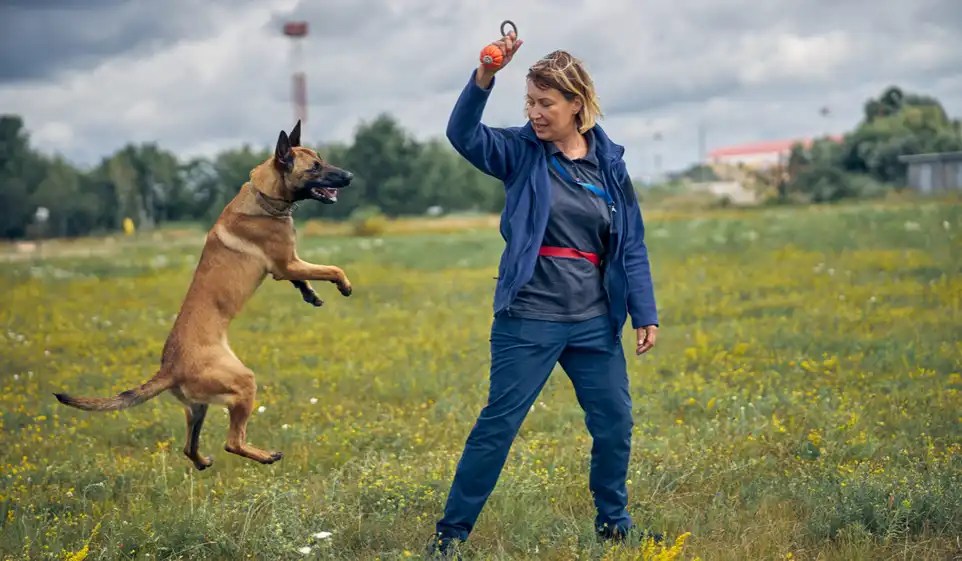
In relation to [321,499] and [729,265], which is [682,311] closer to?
[729,265]

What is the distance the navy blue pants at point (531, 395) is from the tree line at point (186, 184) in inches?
1209

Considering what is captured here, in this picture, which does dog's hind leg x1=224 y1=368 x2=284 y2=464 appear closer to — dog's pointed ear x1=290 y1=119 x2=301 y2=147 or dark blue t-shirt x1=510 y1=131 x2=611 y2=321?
dog's pointed ear x1=290 y1=119 x2=301 y2=147

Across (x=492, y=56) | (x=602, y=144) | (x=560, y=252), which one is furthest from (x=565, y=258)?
(x=492, y=56)

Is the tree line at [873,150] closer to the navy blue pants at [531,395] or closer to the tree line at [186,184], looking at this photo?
the tree line at [186,184]

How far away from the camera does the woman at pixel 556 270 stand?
199 inches

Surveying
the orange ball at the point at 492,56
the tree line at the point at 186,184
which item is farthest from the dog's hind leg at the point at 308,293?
the tree line at the point at 186,184

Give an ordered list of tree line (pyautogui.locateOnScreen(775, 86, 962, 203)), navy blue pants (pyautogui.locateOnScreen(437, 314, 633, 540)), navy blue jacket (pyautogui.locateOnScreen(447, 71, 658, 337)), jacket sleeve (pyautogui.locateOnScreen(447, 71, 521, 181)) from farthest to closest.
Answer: tree line (pyautogui.locateOnScreen(775, 86, 962, 203))
navy blue pants (pyautogui.locateOnScreen(437, 314, 633, 540))
navy blue jacket (pyautogui.locateOnScreen(447, 71, 658, 337))
jacket sleeve (pyautogui.locateOnScreen(447, 71, 521, 181))

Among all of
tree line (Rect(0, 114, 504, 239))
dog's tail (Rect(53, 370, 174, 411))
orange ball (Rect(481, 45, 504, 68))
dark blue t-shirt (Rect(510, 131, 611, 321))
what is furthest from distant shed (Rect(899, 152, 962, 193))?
dog's tail (Rect(53, 370, 174, 411))

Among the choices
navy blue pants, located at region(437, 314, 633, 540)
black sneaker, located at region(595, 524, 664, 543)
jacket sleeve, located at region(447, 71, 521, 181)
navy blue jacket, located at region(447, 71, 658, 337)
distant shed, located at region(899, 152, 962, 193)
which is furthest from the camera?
distant shed, located at region(899, 152, 962, 193)

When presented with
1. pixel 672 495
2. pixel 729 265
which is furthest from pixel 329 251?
pixel 672 495

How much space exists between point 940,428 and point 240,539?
16.2ft

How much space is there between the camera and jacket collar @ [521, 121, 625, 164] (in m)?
5.20

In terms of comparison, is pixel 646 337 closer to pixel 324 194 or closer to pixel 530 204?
pixel 530 204

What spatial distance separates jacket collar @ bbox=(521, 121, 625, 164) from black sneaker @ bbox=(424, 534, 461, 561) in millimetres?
Answer: 1998
